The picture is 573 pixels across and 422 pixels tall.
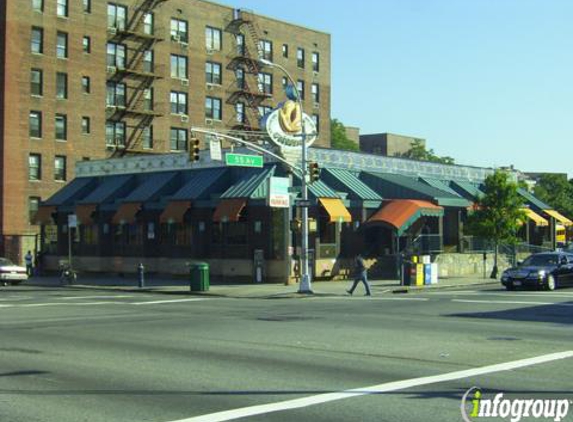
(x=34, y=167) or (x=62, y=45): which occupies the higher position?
(x=62, y=45)

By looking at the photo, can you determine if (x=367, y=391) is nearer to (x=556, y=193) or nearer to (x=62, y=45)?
(x=62, y=45)

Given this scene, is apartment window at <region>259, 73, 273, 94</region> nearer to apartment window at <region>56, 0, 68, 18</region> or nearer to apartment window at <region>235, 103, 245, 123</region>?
Result: apartment window at <region>235, 103, 245, 123</region>

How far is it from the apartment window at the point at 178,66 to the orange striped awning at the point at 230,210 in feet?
95.6

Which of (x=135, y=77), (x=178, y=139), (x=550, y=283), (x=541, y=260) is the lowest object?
(x=550, y=283)

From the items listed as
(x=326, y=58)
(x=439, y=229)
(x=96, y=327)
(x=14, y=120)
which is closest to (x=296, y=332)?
(x=96, y=327)

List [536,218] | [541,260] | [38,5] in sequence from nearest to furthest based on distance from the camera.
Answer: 1. [541,260]
2. [536,218]
3. [38,5]

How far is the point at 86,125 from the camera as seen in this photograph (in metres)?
59.6

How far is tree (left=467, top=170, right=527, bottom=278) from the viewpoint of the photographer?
1586 inches

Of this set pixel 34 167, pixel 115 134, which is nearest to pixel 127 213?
pixel 34 167

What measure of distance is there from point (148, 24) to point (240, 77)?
10229mm

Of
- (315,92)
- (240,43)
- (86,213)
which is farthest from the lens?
(315,92)

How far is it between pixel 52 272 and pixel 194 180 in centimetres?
1375

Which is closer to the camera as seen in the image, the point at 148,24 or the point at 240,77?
the point at 148,24

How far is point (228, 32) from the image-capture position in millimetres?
69188
